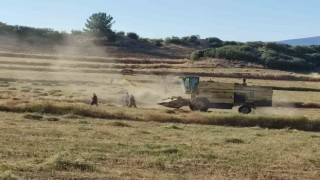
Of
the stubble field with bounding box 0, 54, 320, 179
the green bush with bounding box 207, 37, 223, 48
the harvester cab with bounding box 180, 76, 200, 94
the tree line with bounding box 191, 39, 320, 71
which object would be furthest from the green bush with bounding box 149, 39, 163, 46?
the harvester cab with bounding box 180, 76, 200, 94

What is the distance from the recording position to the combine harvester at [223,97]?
39.0 m

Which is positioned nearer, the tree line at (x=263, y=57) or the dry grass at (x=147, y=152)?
the dry grass at (x=147, y=152)

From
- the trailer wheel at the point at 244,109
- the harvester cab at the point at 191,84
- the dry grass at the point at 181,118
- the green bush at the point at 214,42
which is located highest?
the green bush at the point at 214,42

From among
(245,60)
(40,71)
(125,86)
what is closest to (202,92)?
(125,86)

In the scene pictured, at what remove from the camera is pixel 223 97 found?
128 ft

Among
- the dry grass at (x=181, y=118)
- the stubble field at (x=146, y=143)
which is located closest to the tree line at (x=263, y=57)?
the stubble field at (x=146, y=143)

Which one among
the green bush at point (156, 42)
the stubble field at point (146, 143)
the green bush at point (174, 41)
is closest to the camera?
the stubble field at point (146, 143)

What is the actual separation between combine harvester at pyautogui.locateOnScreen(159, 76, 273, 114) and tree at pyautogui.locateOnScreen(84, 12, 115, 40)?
76.4m

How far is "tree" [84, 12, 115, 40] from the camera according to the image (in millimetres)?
116688

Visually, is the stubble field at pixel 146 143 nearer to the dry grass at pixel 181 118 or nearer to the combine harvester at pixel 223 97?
the dry grass at pixel 181 118

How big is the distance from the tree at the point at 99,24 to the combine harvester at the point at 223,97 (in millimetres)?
76384

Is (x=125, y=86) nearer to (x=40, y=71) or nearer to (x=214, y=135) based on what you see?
(x=40, y=71)

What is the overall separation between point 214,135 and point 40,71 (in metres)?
48.0

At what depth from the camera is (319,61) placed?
10969 centimetres
